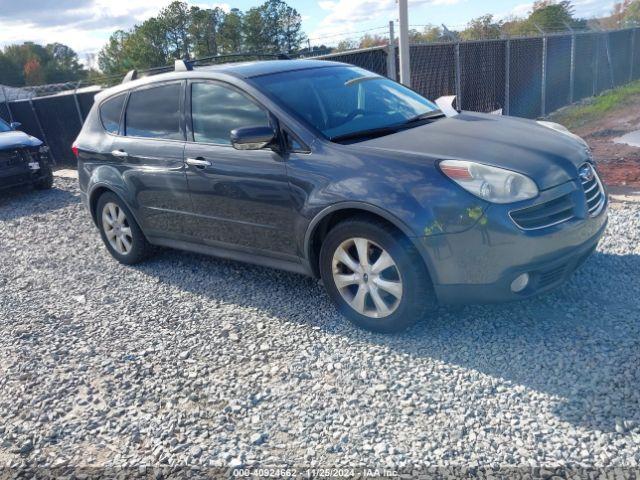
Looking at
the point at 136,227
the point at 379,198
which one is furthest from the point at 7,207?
the point at 379,198

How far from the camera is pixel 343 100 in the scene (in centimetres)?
445

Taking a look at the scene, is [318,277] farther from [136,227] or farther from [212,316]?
[136,227]

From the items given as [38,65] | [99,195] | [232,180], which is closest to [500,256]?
[232,180]

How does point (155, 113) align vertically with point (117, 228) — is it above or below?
above

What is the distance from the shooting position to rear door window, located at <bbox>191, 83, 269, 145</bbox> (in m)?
4.26

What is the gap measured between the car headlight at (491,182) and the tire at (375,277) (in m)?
0.49

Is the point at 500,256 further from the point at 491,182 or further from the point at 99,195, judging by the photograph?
the point at 99,195

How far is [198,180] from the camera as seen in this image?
4.60 metres

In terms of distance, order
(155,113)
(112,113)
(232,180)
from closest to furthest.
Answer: (232,180), (155,113), (112,113)

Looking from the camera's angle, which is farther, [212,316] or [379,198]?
[212,316]

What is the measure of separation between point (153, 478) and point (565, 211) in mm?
2704

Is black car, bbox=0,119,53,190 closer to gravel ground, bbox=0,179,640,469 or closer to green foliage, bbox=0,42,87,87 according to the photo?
gravel ground, bbox=0,179,640,469

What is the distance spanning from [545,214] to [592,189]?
0.64 meters

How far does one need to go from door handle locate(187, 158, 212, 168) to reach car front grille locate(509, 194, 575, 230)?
233 cm
